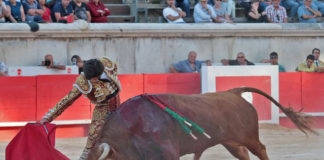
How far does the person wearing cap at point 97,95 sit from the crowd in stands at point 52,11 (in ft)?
16.0

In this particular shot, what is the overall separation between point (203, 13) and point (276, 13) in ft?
4.67

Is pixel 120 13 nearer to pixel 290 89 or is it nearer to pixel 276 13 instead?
pixel 276 13

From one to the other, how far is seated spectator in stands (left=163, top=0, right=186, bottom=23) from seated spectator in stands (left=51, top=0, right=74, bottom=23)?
157cm

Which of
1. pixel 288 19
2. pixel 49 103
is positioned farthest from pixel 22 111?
pixel 288 19

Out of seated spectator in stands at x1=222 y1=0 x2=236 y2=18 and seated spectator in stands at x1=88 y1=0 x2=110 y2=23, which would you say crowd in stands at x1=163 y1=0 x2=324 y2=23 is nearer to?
seated spectator in stands at x1=222 y1=0 x2=236 y2=18

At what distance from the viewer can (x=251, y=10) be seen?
11.1 meters

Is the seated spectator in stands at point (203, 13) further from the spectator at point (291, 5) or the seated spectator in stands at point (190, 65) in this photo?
the spectator at point (291, 5)

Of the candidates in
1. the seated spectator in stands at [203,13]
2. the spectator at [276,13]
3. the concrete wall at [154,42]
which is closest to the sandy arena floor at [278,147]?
the concrete wall at [154,42]

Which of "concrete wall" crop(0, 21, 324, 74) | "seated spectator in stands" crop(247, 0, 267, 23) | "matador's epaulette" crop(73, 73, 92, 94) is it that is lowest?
"matador's epaulette" crop(73, 73, 92, 94)

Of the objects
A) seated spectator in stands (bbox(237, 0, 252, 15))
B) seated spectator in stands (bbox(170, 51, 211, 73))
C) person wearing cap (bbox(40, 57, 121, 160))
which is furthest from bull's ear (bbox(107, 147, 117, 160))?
seated spectator in stands (bbox(237, 0, 252, 15))

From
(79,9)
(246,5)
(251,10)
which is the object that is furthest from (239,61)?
(79,9)

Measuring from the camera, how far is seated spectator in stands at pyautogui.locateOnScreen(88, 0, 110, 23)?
389 inches

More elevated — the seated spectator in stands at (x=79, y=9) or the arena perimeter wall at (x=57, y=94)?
the seated spectator in stands at (x=79, y=9)

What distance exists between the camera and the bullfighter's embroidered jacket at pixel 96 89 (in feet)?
15.0
